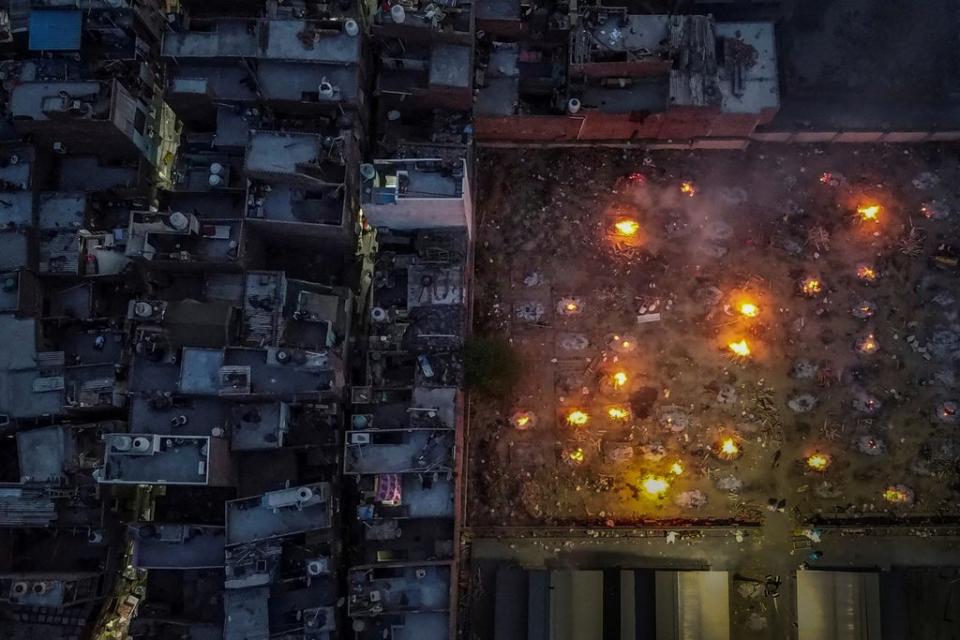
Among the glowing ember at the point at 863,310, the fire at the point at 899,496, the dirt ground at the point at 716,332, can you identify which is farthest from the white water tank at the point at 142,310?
the fire at the point at 899,496

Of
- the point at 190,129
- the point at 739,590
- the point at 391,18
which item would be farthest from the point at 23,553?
the point at 739,590

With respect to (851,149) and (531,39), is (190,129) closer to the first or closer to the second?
(531,39)

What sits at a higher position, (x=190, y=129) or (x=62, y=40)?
(x=62, y=40)

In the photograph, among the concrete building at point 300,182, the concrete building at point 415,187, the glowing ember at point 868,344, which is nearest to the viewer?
the concrete building at point 415,187

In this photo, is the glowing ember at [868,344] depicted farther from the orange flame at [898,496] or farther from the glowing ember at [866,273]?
the orange flame at [898,496]

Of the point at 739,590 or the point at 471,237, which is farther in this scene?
the point at 471,237

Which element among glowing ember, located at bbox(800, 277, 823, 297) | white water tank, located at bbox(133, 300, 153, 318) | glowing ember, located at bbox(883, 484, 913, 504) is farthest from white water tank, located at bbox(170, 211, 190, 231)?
glowing ember, located at bbox(883, 484, 913, 504)
